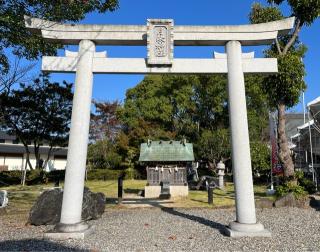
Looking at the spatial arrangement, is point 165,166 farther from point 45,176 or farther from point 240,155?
point 45,176

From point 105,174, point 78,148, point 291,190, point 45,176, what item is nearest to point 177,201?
point 291,190

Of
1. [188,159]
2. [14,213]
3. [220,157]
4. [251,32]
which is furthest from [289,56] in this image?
[220,157]

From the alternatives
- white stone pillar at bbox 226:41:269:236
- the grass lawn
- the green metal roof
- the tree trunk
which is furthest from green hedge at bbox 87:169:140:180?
white stone pillar at bbox 226:41:269:236

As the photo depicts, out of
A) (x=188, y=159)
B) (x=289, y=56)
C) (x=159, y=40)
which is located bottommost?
(x=188, y=159)

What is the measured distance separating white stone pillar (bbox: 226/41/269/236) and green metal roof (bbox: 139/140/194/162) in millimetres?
11818

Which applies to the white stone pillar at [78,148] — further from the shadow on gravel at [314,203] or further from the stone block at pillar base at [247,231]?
the shadow on gravel at [314,203]

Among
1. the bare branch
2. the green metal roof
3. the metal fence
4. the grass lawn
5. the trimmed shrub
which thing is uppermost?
the bare branch

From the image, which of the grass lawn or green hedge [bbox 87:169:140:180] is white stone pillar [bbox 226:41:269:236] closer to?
the grass lawn

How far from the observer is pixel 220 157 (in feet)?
100

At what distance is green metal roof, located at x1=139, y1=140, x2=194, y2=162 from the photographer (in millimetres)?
19281

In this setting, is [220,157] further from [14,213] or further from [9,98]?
[14,213]

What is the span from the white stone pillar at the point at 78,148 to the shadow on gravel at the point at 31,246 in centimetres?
60

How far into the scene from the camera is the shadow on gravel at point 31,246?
598 centimetres

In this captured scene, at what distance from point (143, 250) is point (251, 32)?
5.50 m
